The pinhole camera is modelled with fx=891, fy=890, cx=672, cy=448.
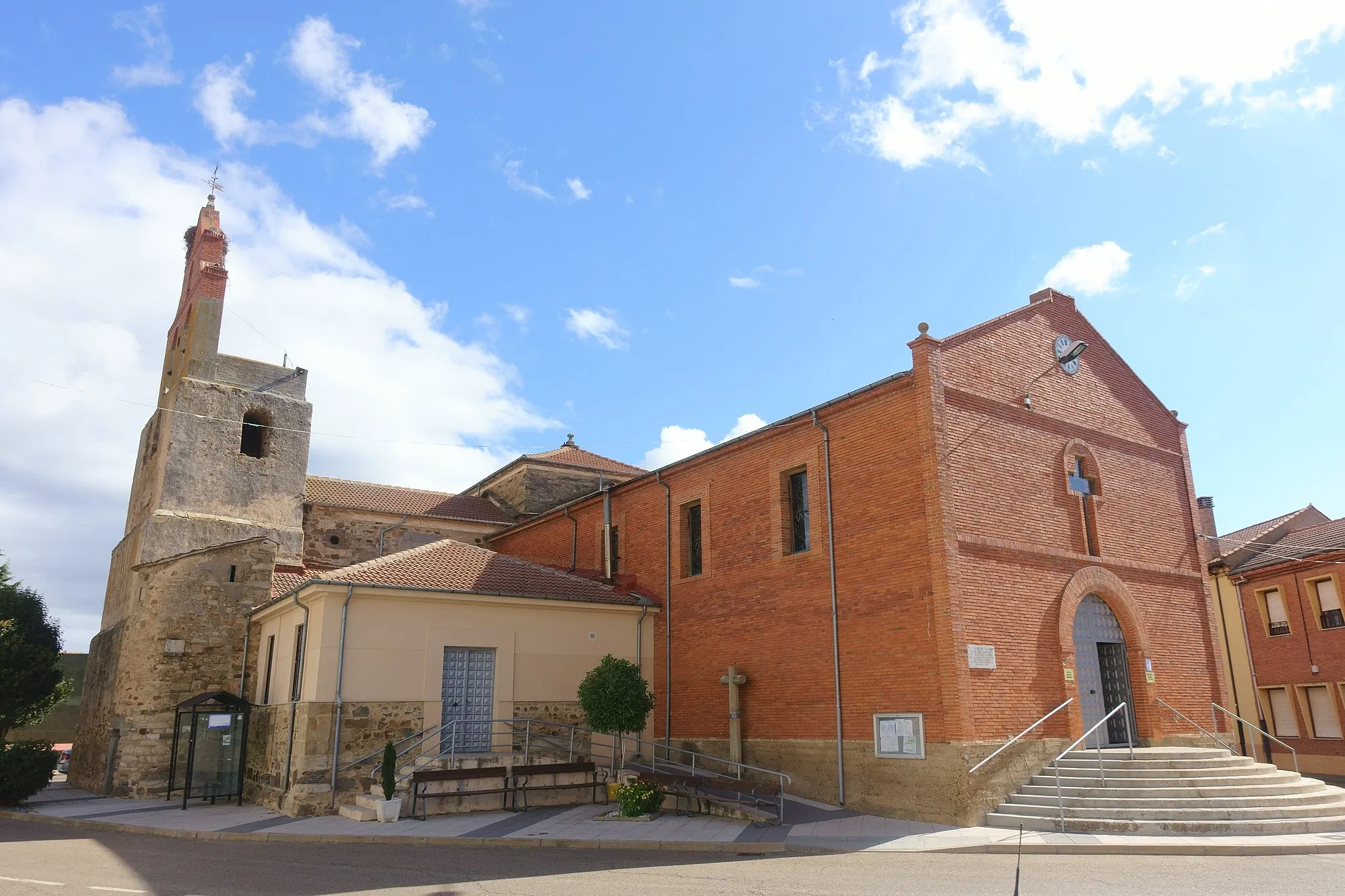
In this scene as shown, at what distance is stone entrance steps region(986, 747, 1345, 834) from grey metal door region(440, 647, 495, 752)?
9222 millimetres

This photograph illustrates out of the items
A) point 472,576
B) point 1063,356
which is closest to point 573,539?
point 472,576

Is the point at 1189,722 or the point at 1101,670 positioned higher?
the point at 1101,670

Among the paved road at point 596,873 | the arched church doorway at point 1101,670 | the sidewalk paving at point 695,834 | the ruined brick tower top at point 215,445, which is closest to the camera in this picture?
the paved road at point 596,873

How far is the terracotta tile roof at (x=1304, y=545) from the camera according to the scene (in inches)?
976

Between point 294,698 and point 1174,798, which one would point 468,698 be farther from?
point 1174,798

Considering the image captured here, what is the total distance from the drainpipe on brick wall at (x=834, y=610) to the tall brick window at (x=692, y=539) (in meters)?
4.14

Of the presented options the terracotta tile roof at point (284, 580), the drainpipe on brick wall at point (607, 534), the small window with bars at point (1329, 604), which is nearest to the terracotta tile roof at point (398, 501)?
the terracotta tile roof at point (284, 580)

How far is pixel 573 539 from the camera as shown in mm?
24172

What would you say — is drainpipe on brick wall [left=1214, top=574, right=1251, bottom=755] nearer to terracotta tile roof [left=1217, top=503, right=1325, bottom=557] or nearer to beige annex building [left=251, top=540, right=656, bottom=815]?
terracotta tile roof [left=1217, top=503, right=1325, bottom=557]

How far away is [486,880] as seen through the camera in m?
9.76

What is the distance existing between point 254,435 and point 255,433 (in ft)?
0.14

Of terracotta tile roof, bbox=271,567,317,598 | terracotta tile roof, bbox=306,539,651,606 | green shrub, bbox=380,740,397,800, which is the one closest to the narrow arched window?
terracotta tile roof, bbox=271,567,317,598

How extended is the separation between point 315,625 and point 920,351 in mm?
11875

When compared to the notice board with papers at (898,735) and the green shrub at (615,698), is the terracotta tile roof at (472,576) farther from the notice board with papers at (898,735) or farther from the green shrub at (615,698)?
the notice board with papers at (898,735)
